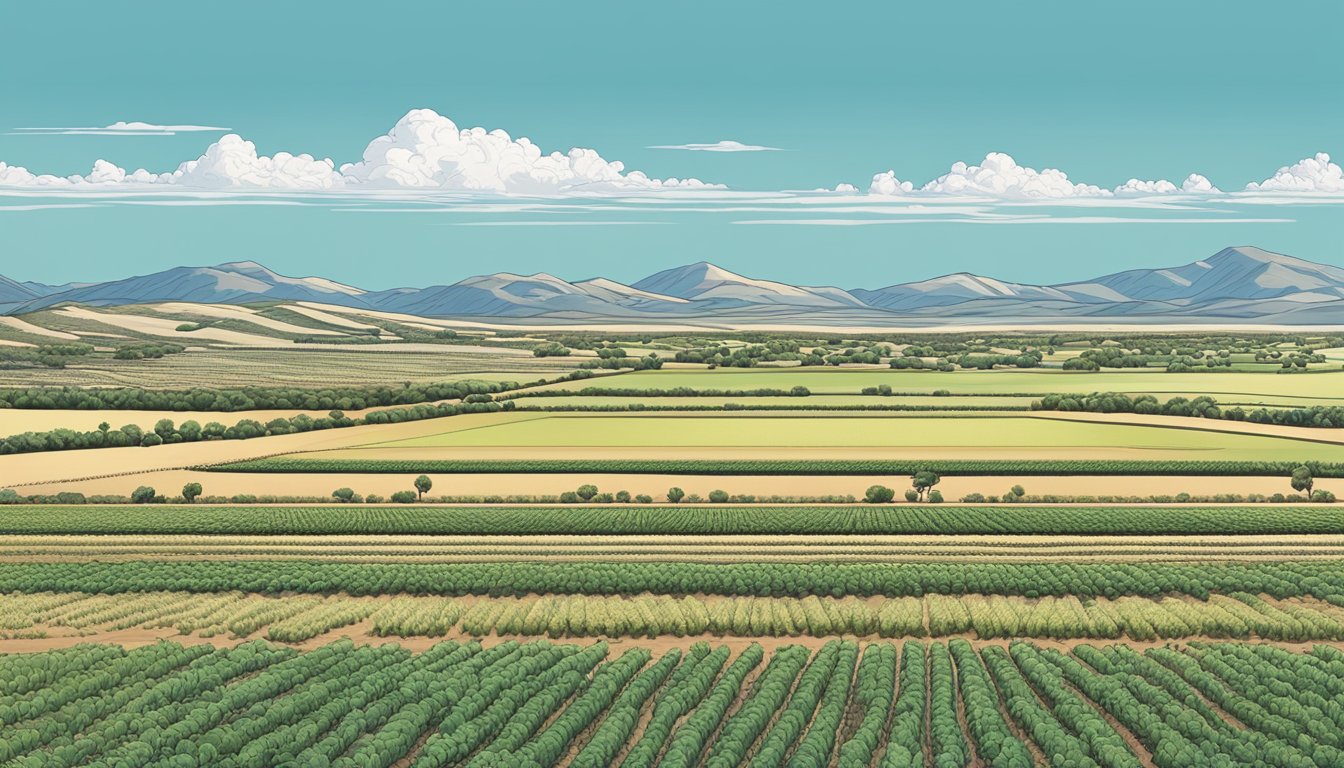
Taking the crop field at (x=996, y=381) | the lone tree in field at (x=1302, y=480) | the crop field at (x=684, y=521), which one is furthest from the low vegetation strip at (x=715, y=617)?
the crop field at (x=996, y=381)

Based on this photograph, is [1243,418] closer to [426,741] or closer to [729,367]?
[729,367]

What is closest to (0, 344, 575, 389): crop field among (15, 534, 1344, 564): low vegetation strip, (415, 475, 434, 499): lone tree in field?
(415, 475, 434, 499): lone tree in field

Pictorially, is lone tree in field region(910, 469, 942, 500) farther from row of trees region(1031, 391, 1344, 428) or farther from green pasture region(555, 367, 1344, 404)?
green pasture region(555, 367, 1344, 404)

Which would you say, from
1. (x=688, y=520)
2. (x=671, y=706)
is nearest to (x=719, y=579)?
(x=688, y=520)

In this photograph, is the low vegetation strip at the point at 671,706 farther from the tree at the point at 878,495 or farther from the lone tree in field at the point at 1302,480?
the lone tree in field at the point at 1302,480

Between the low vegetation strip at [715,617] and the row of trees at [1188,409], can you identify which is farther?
the row of trees at [1188,409]
